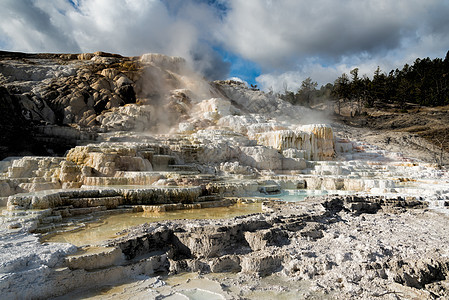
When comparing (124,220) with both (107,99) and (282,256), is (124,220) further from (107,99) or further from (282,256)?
(107,99)

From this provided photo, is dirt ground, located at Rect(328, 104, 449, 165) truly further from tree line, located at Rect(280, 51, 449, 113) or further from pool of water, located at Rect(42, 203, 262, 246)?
pool of water, located at Rect(42, 203, 262, 246)

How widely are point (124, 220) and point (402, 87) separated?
3421cm

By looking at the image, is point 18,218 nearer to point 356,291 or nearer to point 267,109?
point 356,291

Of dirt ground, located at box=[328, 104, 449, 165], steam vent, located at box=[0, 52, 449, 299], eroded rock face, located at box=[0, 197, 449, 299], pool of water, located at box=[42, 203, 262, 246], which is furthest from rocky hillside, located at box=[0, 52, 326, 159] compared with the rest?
eroded rock face, located at box=[0, 197, 449, 299]

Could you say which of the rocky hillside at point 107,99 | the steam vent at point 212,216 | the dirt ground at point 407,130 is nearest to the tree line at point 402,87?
the dirt ground at point 407,130

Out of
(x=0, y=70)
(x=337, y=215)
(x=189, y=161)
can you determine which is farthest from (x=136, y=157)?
(x=0, y=70)

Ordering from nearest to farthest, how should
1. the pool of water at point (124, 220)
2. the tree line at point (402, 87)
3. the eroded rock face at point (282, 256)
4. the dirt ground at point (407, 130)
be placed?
Answer: 1. the eroded rock face at point (282, 256)
2. the pool of water at point (124, 220)
3. the dirt ground at point (407, 130)
4. the tree line at point (402, 87)

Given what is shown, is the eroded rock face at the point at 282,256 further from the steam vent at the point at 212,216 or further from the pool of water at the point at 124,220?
the pool of water at the point at 124,220

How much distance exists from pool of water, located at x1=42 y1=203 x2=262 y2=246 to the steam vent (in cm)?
4

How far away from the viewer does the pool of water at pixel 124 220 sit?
4.73 metres

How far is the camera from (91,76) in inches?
→ 969

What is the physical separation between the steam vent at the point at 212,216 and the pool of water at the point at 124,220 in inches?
1.7

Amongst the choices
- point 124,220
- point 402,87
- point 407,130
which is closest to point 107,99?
point 124,220

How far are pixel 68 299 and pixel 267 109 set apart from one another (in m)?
27.3
